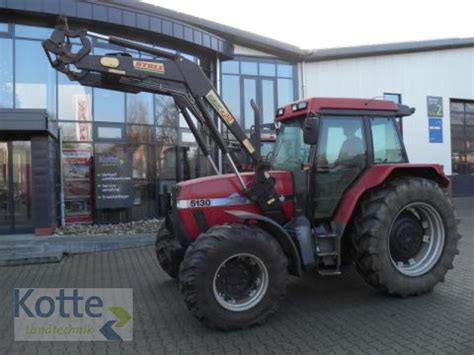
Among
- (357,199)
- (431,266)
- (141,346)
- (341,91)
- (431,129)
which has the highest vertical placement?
(341,91)

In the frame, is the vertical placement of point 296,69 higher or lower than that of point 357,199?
higher

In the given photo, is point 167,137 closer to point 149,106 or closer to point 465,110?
point 149,106

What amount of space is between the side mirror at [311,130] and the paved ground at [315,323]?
1.98 metres

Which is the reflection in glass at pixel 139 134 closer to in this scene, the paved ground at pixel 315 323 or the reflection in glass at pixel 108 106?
the reflection in glass at pixel 108 106

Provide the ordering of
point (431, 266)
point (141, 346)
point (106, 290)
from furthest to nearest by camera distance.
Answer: point (106, 290) < point (431, 266) < point (141, 346)

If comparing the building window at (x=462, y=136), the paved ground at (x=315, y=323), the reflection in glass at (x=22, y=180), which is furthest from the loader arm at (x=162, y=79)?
the building window at (x=462, y=136)

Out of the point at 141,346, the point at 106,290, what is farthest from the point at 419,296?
the point at 106,290

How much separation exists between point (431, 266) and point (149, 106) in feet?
36.6

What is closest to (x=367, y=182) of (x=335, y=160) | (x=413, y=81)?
(x=335, y=160)

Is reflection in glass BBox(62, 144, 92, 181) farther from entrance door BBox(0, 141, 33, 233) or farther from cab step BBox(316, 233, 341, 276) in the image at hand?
cab step BBox(316, 233, 341, 276)

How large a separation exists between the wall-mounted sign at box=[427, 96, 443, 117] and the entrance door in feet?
50.4

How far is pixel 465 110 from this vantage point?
21.7m

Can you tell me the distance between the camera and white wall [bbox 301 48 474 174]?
61.7ft

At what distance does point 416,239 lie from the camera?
6.34 metres
